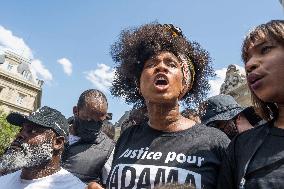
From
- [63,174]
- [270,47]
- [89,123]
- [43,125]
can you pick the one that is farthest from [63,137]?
[270,47]

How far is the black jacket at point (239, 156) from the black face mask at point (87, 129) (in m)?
2.52

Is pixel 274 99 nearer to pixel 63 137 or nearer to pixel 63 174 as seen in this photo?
pixel 63 174

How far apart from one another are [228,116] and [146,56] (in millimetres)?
1085

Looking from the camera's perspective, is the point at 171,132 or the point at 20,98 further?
the point at 20,98

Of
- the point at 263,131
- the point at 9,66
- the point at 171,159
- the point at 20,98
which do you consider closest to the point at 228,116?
the point at 171,159

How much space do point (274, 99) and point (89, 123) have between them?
290cm

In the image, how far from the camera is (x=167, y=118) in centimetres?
254

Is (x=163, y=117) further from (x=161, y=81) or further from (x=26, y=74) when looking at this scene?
(x=26, y=74)

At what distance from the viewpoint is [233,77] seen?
31.4 m

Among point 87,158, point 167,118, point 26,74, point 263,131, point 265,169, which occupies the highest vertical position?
point 26,74

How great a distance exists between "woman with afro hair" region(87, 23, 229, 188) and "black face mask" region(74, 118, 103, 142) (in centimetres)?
110

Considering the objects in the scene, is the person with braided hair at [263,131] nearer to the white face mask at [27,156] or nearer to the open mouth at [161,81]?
the open mouth at [161,81]

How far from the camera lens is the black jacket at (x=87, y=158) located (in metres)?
4.00

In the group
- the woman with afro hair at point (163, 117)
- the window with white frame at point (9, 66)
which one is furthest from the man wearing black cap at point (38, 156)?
the window with white frame at point (9, 66)
